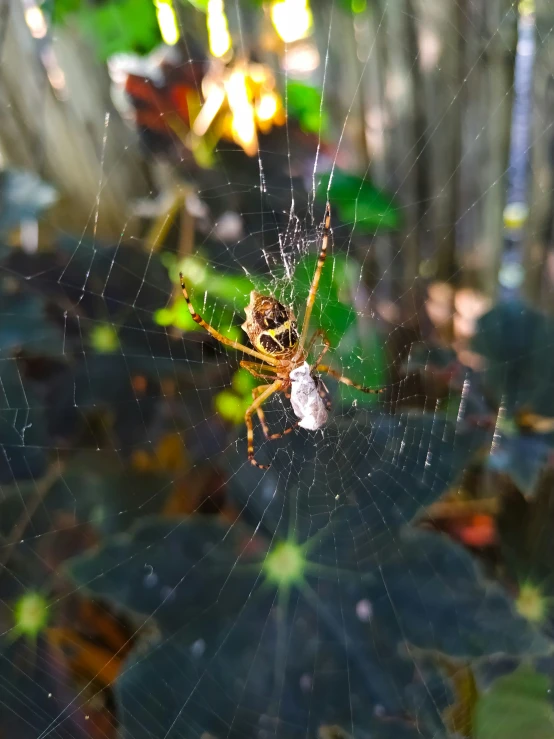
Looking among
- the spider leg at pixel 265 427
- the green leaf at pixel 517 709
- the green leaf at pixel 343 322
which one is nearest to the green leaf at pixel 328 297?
the green leaf at pixel 343 322

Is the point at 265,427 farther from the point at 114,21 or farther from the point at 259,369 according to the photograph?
the point at 114,21

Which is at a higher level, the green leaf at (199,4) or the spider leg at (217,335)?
the green leaf at (199,4)

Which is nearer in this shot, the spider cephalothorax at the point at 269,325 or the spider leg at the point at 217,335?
the spider leg at the point at 217,335

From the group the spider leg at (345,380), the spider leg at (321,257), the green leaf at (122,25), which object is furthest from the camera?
the spider leg at (345,380)

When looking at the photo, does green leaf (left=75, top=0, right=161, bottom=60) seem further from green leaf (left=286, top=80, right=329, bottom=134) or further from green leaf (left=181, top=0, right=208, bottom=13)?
green leaf (left=286, top=80, right=329, bottom=134)

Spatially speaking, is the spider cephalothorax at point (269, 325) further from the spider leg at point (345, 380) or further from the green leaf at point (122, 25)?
the green leaf at point (122, 25)

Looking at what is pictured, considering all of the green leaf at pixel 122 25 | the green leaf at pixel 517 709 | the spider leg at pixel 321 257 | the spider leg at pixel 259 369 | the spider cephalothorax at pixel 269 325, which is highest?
the green leaf at pixel 122 25

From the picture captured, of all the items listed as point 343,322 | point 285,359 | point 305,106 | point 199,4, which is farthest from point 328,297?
point 199,4
